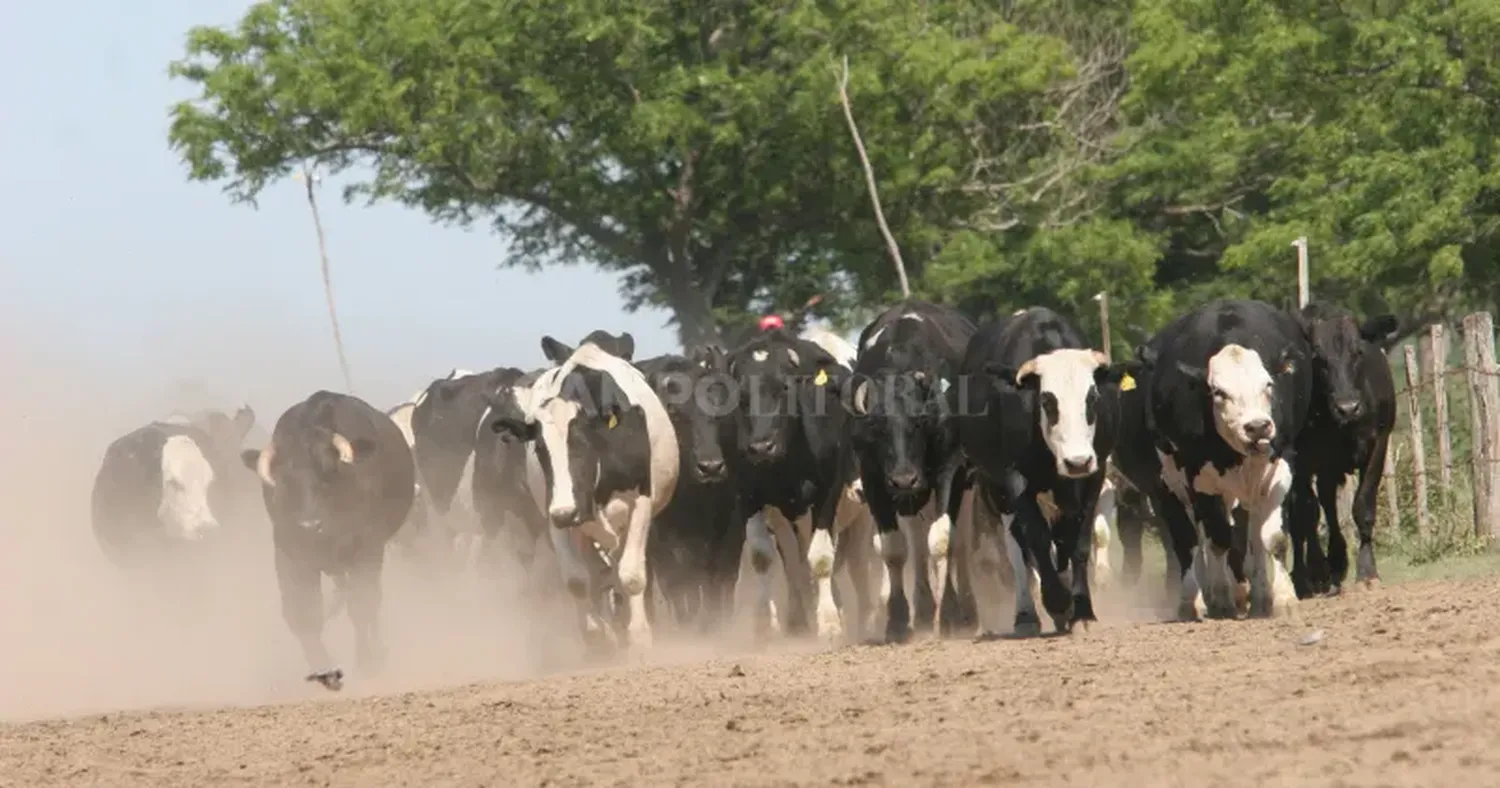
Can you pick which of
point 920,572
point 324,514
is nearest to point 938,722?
point 920,572

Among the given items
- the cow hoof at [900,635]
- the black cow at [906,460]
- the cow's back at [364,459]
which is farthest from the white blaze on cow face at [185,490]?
the cow hoof at [900,635]

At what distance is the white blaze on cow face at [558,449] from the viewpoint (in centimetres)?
1805

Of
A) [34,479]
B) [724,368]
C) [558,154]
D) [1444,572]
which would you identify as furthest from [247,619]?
[558,154]

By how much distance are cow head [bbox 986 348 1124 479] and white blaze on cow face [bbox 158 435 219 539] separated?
9774 millimetres

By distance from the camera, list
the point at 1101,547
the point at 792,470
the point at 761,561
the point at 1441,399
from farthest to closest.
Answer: the point at 1441,399 < the point at 1101,547 < the point at 792,470 < the point at 761,561

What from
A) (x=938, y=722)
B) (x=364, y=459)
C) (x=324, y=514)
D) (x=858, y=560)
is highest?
(x=364, y=459)

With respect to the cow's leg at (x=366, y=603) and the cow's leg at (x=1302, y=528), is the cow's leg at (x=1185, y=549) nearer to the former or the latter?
the cow's leg at (x=1302, y=528)

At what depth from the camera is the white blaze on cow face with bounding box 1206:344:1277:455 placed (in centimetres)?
1620

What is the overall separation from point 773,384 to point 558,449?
1660mm

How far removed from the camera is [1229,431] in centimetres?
1645

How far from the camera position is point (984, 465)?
17.3 metres

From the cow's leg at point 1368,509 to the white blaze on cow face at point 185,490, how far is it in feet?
33.7

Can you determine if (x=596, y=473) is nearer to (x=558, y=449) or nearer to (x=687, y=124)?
(x=558, y=449)

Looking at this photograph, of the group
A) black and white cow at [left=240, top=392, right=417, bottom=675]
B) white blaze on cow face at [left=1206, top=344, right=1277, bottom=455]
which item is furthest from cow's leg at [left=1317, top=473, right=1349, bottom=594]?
black and white cow at [left=240, top=392, right=417, bottom=675]
